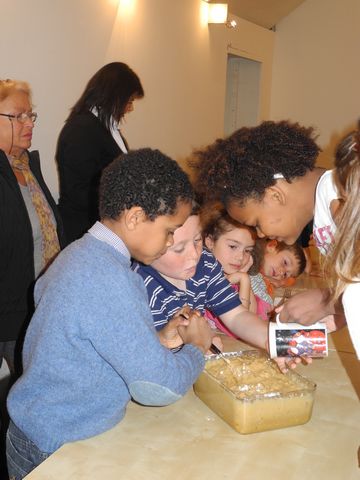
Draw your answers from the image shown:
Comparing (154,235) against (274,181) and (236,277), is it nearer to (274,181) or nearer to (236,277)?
(274,181)

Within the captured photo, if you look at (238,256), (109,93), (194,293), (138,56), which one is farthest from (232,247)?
(138,56)

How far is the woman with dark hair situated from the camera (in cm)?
261

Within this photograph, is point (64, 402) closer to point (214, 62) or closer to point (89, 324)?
point (89, 324)

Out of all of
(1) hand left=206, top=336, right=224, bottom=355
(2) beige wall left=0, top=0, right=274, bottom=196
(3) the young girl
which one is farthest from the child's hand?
(2) beige wall left=0, top=0, right=274, bottom=196

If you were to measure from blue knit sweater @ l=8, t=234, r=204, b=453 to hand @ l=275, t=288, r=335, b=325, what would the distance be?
1.12 feet

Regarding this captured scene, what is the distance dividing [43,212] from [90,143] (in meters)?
0.65

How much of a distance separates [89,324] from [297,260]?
1.74 meters

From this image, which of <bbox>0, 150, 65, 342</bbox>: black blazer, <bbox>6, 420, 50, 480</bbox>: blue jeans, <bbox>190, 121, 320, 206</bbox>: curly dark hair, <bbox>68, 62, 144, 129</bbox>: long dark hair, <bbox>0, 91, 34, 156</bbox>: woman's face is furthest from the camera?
<bbox>68, 62, 144, 129</bbox>: long dark hair

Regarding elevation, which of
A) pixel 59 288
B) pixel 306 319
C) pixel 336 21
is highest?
pixel 336 21

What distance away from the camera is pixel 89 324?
3.16 ft

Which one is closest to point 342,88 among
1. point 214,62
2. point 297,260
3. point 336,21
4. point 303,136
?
point 336,21

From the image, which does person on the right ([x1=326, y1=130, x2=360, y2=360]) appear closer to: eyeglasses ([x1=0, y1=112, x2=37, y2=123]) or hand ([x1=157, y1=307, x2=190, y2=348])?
hand ([x1=157, y1=307, x2=190, y2=348])

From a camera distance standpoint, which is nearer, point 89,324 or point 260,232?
point 89,324

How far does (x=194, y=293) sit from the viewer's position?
1578 mm
